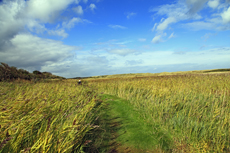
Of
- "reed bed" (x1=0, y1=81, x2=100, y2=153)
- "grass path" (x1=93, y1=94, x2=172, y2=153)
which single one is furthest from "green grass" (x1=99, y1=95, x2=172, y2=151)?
"reed bed" (x1=0, y1=81, x2=100, y2=153)

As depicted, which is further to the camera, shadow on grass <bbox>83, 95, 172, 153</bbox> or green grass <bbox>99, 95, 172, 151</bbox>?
green grass <bbox>99, 95, 172, 151</bbox>

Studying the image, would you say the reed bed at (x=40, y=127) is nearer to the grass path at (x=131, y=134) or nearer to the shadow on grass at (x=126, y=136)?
the shadow on grass at (x=126, y=136)

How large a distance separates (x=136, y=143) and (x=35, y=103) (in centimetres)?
344

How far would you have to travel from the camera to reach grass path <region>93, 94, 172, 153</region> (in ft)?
13.0

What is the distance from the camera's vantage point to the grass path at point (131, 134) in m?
3.96

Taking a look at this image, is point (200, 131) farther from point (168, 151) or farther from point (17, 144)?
point (17, 144)

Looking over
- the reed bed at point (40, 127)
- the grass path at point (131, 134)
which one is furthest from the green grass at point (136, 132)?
the reed bed at point (40, 127)

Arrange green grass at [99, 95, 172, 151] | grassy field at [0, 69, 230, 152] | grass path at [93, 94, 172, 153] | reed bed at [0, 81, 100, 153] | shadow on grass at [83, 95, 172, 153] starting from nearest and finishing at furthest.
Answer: reed bed at [0, 81, 100, 153], grassy field at [0, 69, 230, 152], shadow on grass at [83, 95, 172, 153], grass path at [93, 94, 172, 153], green grass at [99, 95, 172, 151]

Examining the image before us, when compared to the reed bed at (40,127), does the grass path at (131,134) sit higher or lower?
lower

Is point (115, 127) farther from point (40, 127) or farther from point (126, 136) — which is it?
point (40, 127)

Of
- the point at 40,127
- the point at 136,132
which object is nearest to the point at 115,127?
the point at 136,132

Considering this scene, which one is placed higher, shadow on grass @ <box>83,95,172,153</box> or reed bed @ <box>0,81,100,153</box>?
reed bed @ <box>0,81,100,153</box>

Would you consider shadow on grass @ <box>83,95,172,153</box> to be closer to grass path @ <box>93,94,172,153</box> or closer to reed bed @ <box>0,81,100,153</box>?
grass path @ <box>93,94,172,153</box>

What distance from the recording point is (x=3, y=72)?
14375 millimetres
